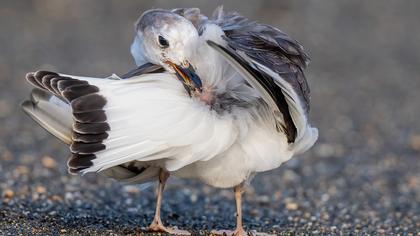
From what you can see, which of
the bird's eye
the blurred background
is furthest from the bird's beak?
the blurred background

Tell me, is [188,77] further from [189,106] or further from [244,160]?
[244,160]

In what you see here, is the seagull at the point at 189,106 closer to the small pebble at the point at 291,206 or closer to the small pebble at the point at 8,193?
the small pebble at the point at 8,193

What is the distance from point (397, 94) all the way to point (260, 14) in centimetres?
423

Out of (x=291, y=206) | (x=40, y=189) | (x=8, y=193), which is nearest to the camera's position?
(x=8, y=193)

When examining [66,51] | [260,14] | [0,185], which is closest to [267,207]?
[0,185]

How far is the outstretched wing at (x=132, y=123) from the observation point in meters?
4.55

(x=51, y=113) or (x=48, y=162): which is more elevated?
(x=48, y=162)

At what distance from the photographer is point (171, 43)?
522cm

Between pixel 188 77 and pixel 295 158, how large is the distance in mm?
4234

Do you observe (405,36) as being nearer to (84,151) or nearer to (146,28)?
(146,28)

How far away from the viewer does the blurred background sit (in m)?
6.43

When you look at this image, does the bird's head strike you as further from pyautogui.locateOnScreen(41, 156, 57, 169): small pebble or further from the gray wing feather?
pyautogui.locateOnScreen(41, 156, 57, 169): small pebble

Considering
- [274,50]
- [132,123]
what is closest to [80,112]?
[132,123]

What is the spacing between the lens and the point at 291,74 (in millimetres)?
4875
